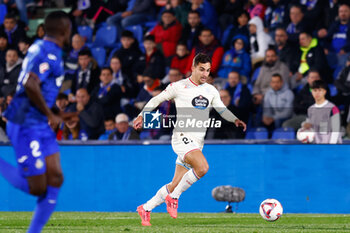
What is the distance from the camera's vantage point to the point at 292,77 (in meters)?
13.4

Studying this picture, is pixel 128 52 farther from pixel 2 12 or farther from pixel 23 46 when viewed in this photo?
pixel 2 12

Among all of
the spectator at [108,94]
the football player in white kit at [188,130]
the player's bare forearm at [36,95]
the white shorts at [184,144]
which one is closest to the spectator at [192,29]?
the spectator at [108,94]

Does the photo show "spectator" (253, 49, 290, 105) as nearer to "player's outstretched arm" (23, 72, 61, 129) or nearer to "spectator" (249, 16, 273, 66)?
"spectator" (249, 16, 273, 66)

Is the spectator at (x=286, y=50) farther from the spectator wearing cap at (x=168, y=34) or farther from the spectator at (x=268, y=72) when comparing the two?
the spectator wearing cap at (x=168, y=34)

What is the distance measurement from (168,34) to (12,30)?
4.01m

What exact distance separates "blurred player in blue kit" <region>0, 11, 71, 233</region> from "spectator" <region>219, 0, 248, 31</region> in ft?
31.9

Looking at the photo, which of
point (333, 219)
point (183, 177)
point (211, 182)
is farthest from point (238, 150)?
point (183, 177)

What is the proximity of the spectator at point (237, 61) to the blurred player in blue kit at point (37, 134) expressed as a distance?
8351 millimetres

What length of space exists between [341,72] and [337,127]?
60.3 inches

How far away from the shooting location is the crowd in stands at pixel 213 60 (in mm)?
12680

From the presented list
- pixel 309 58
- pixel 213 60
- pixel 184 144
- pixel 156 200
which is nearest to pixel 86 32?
pixel 213 60

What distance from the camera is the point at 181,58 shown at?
14.7 meters

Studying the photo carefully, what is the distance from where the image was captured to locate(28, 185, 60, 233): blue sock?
5840mm

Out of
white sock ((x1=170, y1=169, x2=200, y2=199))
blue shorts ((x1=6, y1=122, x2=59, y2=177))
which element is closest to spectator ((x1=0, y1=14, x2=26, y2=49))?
white sock ((x1=170, y1=169, x2=200, y2=199))
